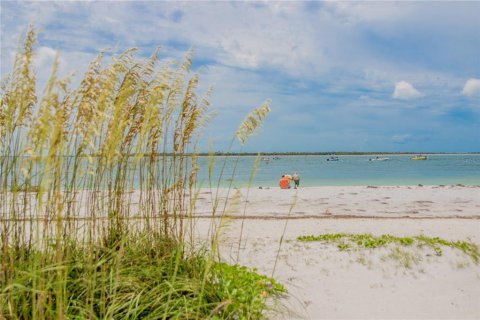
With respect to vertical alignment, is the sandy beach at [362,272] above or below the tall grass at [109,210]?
below

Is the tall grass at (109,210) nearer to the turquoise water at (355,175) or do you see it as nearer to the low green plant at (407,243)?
the turquoise water at (355,175)

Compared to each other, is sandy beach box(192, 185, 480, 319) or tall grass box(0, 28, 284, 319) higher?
tall grass box(0, 28, 284, 319)

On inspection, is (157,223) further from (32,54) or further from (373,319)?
(373,319)

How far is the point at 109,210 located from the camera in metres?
4.30

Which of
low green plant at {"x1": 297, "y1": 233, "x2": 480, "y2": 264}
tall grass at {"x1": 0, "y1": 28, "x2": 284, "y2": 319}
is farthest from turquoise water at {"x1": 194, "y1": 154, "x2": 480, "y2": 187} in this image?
low green plant at {"x1": 297, "y1": 233, "x2": 480, "y2": 264}

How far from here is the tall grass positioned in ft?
10.0

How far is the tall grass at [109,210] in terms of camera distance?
3.05 metres

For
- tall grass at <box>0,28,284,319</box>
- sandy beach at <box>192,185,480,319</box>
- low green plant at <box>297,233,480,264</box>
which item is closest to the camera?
tall grass at <box>0,28,284,319</box>

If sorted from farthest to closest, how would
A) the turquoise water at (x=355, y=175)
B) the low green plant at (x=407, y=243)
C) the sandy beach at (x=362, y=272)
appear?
the turquoise water at (x=355, y=175) < the low green plant at (x=407, y=243) < the sandy beach at (x=362, y=272)

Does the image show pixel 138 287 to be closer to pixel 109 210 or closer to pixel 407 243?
pixel 109 210

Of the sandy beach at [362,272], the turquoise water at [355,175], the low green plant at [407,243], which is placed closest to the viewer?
the sandy beach at [362,272]

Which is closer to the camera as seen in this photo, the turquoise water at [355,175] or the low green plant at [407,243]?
the low green plant at [407,243]

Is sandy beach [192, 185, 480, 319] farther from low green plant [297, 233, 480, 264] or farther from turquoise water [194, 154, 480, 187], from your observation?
turquoise water [194, 154, 480, 187]

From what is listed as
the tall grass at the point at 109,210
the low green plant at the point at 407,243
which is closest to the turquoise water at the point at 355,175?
the tall grass at the point at 109,210
